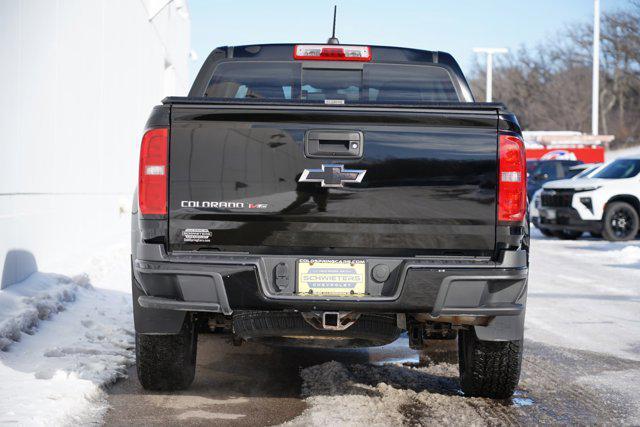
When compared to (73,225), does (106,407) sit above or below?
below

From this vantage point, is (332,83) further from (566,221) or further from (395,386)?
(566,221)

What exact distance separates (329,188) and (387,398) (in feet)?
4.64

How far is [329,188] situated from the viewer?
443 centimetres

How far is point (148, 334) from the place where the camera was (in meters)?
4.96

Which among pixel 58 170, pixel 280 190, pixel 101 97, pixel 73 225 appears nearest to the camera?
pixel 280 190

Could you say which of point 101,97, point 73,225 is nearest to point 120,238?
point 101,97

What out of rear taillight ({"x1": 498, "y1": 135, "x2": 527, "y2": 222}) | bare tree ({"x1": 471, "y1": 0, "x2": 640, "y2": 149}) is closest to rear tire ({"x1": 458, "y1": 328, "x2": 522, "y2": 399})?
rear taillight ({"x1": 498, "y1": 135, "x2": 527, "y2": 222})

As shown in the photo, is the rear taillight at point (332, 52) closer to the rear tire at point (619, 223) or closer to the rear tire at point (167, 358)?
the rear tire at point (167, 358)

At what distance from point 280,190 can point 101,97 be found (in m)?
9.01

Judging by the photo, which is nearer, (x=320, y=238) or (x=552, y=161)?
(x=320, y=238)

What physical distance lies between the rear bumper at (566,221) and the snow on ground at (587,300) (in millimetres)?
2251

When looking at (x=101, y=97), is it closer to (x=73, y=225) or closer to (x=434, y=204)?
(x=73, y=225)

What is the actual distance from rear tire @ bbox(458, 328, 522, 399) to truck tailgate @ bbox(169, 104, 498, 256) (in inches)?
31.3

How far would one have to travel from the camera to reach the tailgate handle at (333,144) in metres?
4.45
